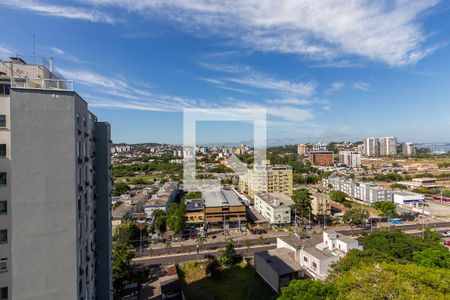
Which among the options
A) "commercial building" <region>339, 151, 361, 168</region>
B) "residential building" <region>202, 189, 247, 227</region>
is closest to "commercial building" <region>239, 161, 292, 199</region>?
"residential building" <region>202, 189, 247, 227</region>

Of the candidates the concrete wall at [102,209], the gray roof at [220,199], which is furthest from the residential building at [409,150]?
the concrete wall at [102,209]

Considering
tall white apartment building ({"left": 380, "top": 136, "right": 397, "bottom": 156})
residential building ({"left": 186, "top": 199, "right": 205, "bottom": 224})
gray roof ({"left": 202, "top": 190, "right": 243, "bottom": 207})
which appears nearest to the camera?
residential building ({"left": 186, "top": 199, "right": 205, "bottom": 224})

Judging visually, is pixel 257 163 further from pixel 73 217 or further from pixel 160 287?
pixel 73 217

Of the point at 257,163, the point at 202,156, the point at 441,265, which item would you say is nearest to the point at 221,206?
the point at 257,163

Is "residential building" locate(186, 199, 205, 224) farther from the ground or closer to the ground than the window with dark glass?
closer to the ground

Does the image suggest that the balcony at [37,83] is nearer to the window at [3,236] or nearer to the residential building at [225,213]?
the window at [3,236]

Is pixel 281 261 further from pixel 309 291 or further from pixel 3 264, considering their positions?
pixel 3 264

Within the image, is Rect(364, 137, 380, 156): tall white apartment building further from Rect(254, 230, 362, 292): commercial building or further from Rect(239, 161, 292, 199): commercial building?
Rect(254, 230, 362, 292): commercial building

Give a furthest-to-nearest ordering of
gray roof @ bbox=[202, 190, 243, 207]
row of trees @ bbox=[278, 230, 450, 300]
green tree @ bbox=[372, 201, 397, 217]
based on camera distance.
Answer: green tree @ bbox=[372, 201, 397, 217] < gray roof @ bbox=[202, 190, 243, 207] < row of trees @ bbox=[278, 230, 450, 300]
